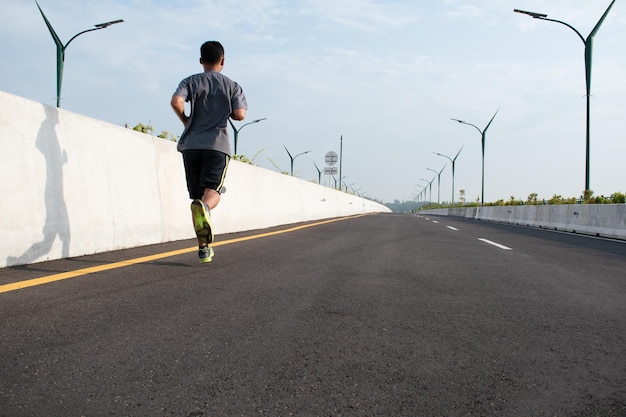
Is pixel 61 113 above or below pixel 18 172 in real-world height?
above

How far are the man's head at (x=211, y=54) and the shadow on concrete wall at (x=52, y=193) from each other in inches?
61.8

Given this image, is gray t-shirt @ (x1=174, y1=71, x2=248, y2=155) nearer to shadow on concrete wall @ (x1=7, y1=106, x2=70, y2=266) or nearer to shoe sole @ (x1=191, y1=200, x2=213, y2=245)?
shoe sole @ (x1=191, y1=200, x2=213, y2=245)

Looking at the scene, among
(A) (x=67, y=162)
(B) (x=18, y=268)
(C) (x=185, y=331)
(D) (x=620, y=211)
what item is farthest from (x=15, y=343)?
(D) (x=620, y=211)

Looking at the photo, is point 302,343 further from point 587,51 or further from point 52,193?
point 587,51

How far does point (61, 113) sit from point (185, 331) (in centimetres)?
354

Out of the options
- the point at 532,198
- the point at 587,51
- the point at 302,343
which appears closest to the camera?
the point at 302,343

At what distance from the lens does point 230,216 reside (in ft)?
32.4

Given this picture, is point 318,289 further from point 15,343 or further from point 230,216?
point 230,216

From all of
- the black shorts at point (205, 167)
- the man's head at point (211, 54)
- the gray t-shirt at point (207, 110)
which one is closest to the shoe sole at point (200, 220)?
the black shorts at point (205, 167)

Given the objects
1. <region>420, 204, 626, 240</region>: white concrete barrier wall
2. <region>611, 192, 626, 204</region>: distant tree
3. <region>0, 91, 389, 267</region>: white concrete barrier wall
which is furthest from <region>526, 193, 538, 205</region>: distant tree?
<region>0, 91, 389, 267</region>: white concrete barrier wall

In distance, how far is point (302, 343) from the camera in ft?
8.38

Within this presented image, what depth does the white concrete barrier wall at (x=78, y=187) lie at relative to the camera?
4488 millimetres

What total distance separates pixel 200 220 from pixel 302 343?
239cm

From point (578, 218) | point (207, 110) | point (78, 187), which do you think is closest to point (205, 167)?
point (207, 110)
